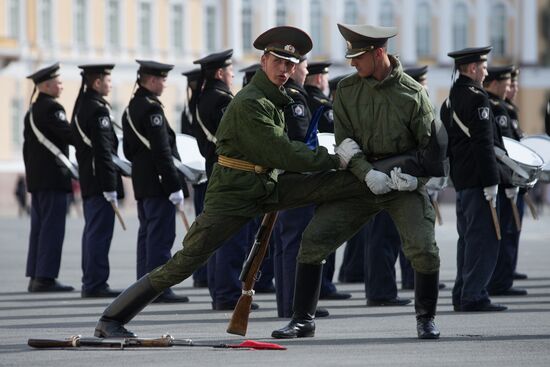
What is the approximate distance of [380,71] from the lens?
35.6 feet

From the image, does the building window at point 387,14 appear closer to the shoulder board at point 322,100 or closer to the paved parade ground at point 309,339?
the paved parade ground at point 309,339

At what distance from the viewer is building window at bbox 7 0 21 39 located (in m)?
56.2

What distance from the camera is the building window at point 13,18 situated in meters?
56.2

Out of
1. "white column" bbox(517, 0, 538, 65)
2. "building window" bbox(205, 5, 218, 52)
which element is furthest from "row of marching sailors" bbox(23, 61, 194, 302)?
"white column" bbox(517, 0, 538, 65)

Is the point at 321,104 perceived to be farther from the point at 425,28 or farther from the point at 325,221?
the point at 425,28

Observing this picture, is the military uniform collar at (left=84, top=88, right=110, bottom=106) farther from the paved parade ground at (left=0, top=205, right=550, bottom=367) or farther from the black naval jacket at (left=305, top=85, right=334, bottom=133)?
the black naval jacket at (left=305, top=85, right=334, bottom=133)

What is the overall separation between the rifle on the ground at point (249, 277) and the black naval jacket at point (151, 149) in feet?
12.0

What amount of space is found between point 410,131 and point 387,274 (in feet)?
10.6

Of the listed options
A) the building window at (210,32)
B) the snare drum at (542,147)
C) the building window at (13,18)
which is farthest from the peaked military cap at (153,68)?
the building window at (210,32)

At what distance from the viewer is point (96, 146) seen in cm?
1526

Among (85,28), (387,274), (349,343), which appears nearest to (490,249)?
(387,274)

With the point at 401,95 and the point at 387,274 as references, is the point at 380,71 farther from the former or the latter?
the point at 387,274

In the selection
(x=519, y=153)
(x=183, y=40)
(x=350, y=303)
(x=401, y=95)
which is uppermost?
(x=401, y=95)

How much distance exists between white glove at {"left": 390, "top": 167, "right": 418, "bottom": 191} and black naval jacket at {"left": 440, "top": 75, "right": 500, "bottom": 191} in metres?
2.34
